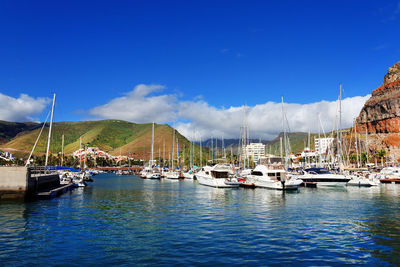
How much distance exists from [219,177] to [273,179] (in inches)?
584

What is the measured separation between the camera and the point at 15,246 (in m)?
19.8

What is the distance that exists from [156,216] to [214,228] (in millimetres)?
8892

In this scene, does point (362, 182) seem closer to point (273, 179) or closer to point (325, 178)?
point (325, 178)

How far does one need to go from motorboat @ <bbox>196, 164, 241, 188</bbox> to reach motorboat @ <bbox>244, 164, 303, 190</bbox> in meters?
4.06

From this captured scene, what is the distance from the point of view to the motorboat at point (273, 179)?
204 ft

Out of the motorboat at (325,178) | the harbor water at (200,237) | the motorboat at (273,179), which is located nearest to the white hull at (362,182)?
the motorboat at (325,178)

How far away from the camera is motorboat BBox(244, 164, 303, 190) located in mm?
62188

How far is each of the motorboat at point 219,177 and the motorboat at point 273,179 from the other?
4063mm

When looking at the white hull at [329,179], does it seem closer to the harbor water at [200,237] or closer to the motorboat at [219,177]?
the motorboat at [219,177]

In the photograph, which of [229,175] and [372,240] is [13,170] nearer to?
[372,240]

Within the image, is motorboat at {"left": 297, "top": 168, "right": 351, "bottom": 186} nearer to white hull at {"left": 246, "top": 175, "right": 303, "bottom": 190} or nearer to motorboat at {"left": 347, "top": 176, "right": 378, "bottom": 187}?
motorboat at {"left": 347, "top": 176, "right": 378, "bottom": 187}

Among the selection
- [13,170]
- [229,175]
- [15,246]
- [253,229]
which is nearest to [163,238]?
[253,229]

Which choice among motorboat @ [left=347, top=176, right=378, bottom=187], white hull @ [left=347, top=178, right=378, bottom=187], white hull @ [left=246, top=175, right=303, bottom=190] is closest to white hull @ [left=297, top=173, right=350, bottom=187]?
motorboat @ [left=347, top=176, right=378, bottom=187]

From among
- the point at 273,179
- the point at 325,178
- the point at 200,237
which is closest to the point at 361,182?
the point at 325,178
